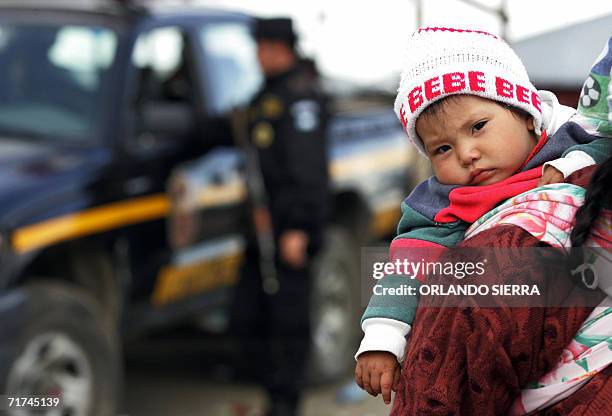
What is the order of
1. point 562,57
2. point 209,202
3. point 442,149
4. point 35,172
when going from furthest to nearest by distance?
point 209,202 < point 35,172 < point 562,57 < point 442,149

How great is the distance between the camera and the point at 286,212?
16.5ft

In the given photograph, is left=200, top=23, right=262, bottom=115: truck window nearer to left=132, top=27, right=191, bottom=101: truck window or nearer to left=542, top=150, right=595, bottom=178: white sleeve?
left=132, top=27, right=191, bottom=101: truck window

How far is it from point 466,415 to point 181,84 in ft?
14.3

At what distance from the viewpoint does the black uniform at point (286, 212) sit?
502cm

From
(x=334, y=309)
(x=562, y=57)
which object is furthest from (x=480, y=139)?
(x=334, y=309)

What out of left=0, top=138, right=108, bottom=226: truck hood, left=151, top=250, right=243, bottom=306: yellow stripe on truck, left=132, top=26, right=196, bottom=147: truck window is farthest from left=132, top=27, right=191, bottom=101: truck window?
left=151, top=250, right=243, bottom=306: yellow stripe on truck

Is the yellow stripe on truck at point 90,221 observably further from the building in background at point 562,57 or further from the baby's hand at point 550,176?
the baby's hand at point 550,176

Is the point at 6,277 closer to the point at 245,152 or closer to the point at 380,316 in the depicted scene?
the point at 245,152

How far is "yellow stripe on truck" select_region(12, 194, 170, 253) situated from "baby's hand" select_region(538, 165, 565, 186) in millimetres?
3121

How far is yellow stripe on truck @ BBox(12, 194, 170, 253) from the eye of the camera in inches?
174

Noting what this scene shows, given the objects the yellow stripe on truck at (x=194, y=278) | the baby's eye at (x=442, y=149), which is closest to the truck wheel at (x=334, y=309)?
the yellow stripe on truck at (x=194, y=278)

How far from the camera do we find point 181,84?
570cm

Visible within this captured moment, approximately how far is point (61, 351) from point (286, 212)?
3.94 ft

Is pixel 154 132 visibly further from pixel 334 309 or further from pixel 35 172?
pixel 334 309
